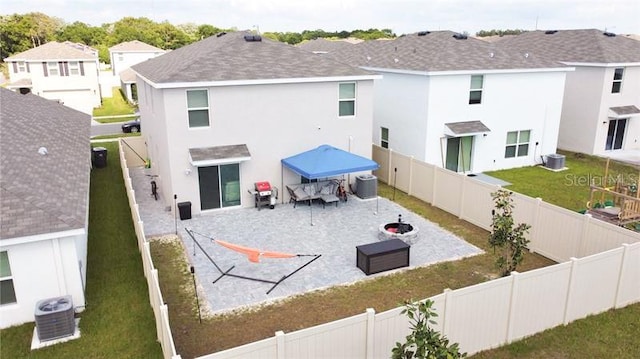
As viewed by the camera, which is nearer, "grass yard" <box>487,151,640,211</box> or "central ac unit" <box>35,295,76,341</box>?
"central ac unit" <box>35,295,76,341</box>

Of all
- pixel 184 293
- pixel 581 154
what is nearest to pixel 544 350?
pixel 184 293

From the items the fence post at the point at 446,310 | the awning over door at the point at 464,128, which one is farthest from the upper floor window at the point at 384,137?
the fence post at the point at 446,310

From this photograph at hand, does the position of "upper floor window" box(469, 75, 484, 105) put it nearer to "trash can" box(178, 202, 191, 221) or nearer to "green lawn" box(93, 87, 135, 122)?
"trash can" box(178, 202, 191, 221)

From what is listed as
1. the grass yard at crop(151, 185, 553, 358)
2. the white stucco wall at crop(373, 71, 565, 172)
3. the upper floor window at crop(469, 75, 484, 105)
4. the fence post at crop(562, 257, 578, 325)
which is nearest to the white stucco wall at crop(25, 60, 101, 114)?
the white stucco wall at crop(373, 71, 565, 172)

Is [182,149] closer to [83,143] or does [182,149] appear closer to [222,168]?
[222,168]

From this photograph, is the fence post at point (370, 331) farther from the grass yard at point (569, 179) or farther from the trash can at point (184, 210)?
the grass yard at point (569, 179)
